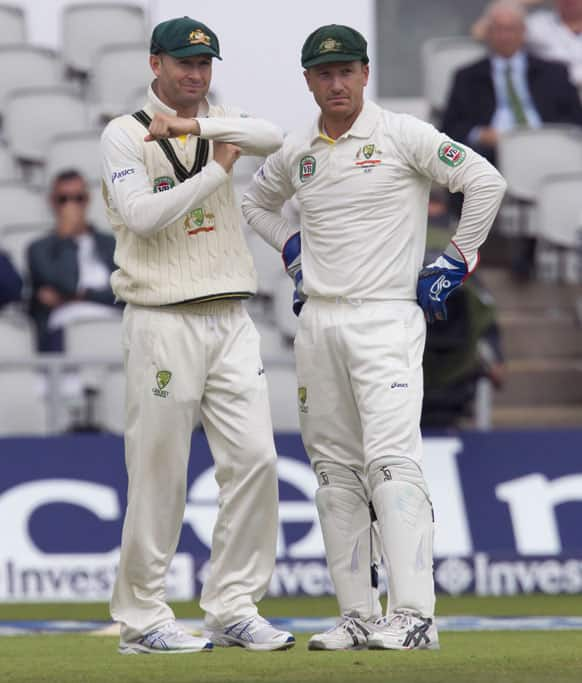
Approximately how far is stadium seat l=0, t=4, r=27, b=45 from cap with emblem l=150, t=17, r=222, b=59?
749 centimetres

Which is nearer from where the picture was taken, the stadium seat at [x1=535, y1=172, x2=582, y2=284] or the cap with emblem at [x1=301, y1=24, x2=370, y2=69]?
the cap with emblem at [x1=301, y1=24, x2=370, y2=69]

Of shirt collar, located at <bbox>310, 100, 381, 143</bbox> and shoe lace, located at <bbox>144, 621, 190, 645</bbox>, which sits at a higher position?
shirt collar, located at <bbox>310, 100, 381, 143</bbox>

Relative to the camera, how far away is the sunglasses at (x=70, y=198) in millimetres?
10852

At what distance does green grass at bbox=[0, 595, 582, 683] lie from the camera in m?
5.29

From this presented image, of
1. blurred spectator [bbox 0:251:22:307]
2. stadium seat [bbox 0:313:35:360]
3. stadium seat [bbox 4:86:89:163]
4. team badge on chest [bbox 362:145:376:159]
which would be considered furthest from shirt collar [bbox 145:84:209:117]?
stadium seat [bbox 4:86:89:163]

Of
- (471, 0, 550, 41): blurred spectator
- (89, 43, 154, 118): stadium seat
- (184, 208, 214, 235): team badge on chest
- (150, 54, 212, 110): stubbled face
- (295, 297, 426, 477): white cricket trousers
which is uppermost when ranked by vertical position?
(471, 0, 550, 41): blurred spectator

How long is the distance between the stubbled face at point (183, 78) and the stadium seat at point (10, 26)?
7443 millimetres

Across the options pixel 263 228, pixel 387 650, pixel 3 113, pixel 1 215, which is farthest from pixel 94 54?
pixel 387 650

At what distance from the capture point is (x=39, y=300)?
10734mm

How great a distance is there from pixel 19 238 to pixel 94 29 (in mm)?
2670

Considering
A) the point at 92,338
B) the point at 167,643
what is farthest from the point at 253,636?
the point at 92,338

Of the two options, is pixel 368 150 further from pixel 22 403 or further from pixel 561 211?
pixel 561 211

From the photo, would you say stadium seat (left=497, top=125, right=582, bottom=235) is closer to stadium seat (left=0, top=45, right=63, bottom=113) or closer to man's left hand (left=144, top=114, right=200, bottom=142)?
stadium seat (left=0, top=45, right=63, bottom=113)

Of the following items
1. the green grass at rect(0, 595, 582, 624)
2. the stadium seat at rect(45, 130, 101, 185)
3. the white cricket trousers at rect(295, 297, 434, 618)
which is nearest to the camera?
the white cricket trousers at rect(295, 297, 434, 618)
